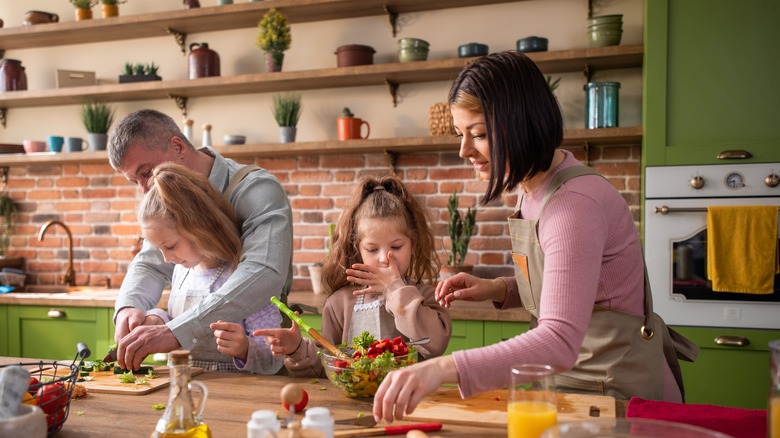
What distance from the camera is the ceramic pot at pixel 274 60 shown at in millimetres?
3629

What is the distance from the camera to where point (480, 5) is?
3580 mm

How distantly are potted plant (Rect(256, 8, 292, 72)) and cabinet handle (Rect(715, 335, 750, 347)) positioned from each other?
2.69 meters

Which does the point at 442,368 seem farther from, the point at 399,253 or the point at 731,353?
the point at 731,353

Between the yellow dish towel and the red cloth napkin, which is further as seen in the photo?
the yellow dish towel

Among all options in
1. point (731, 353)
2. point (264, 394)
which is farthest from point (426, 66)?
point (264, 394)

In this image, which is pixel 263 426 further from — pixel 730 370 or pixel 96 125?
pixel 96 125

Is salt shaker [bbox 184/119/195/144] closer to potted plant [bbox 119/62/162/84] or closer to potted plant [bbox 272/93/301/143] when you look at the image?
potted plant [bbox 119/62/162/84]

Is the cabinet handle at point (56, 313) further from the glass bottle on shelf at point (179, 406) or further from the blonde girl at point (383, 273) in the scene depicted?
the glass bottle on shelf at point (179, 406)

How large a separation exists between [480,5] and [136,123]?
84.3 inches

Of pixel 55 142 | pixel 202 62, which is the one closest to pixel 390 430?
pixel 202 62

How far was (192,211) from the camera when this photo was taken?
6.40 ft

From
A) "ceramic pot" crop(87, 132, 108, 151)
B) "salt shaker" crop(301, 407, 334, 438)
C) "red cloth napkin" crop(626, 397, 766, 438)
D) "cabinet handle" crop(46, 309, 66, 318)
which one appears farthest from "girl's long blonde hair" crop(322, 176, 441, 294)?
"ceramic pot" crop(87, 132, 108, 151)

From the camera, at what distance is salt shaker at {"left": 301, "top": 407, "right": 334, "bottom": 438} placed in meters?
1.00

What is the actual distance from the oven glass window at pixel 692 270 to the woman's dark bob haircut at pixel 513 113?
1.79 m
